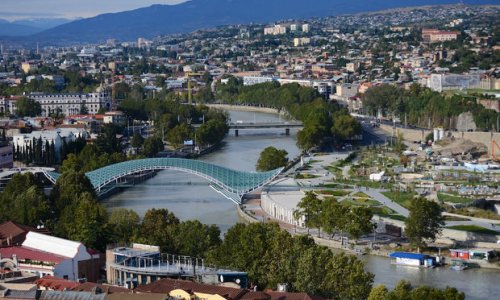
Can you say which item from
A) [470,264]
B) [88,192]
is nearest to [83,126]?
[88,192]

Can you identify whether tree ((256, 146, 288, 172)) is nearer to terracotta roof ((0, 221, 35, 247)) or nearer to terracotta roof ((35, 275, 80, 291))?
terracotta roof ((0, 221, 35, 247))

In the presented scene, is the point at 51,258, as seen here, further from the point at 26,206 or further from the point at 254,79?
the point at 254,79

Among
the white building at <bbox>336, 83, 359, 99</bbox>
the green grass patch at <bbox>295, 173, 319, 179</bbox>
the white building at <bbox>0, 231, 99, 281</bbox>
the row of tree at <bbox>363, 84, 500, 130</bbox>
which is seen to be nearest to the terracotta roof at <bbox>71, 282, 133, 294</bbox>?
the white building at <bbox>0, 231, 99, 281</bbox>

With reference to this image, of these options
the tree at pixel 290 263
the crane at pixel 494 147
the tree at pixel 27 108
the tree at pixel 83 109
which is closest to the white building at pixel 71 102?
the tree at pixel 83 109

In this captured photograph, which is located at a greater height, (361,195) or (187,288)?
(187,288)

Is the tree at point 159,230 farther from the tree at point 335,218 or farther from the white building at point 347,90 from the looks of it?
the white building at point 347,90

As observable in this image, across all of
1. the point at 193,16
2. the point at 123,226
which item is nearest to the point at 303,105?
the point at 123,226

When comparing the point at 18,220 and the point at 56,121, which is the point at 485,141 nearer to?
the point at 56,121
